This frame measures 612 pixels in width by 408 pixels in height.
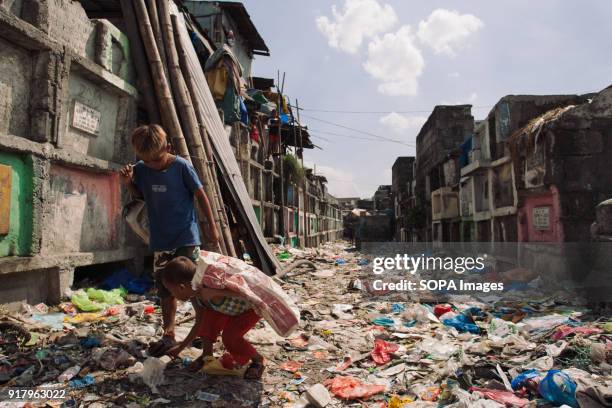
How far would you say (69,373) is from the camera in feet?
7.98

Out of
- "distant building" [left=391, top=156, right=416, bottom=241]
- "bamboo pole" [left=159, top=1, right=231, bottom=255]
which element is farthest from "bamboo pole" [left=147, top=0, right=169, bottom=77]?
"distant building" [left=391, top=156, right=416, bottom=241]

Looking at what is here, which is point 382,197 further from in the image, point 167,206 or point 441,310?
point 167,206

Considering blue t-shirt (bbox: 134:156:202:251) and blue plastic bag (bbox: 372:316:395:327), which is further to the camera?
blue plastic bag (bbox: 372:316:395:327)

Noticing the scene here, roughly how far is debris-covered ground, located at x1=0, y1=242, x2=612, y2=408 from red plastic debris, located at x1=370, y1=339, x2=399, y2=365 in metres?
0.01

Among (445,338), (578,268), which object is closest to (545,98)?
(578,268)

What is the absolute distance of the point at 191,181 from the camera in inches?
110

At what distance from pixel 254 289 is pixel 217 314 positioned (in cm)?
36

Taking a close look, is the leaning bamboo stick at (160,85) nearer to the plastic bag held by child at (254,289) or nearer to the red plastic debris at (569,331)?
the plastic bag held by child at (254,289)

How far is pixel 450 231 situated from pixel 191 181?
37.9 feet

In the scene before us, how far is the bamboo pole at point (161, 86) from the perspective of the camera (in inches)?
182

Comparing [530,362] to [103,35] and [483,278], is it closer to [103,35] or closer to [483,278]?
[483,278]

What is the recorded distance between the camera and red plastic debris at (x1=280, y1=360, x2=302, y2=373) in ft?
9.12

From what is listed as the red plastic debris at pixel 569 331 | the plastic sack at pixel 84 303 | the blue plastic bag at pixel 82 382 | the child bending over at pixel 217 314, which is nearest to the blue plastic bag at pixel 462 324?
the red plastic debris at pixel 569 331

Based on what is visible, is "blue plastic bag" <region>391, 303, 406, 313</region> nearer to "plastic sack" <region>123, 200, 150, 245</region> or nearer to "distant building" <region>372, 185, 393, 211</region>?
"plastic sack" <region>123, 200, 150, 245</region>
